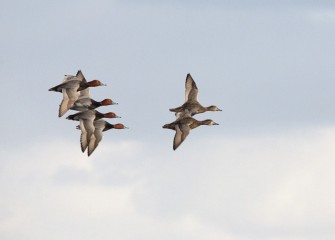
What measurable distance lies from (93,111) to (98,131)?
2.25 meters

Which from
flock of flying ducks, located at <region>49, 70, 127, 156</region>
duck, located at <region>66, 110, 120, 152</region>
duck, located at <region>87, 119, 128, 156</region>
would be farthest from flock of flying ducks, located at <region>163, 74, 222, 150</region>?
duck, located at <region>66, 110, 120, 152</region>

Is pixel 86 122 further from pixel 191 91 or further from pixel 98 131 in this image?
pixel 191 91

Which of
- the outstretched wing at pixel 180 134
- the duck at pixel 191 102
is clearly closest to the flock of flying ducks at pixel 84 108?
the outstretched wing at pixel 180 134

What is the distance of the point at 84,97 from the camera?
148125 mm

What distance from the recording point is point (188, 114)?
153 m

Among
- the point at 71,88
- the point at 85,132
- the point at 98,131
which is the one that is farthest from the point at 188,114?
the point at 71,88

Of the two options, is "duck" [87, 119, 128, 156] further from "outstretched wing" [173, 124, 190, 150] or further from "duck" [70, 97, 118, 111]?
"outstretched wing" [173, 124, 190, 150]

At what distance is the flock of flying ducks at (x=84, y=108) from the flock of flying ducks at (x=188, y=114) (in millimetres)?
7319

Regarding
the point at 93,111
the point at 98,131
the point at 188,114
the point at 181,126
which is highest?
the point at 188,114

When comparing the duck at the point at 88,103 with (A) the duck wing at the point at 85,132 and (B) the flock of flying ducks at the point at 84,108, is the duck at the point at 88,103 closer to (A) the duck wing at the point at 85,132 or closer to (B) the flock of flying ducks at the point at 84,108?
(B) the flock of flying ducks at the point at 84,108

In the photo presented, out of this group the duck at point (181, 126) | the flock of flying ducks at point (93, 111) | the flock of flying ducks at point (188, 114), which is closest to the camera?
the flock of flying ducks at point (93, 111)

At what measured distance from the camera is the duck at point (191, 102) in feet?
502

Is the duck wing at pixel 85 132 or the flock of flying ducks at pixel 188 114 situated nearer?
the duck wing at pixel 85 132

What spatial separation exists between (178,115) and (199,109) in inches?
92.3
